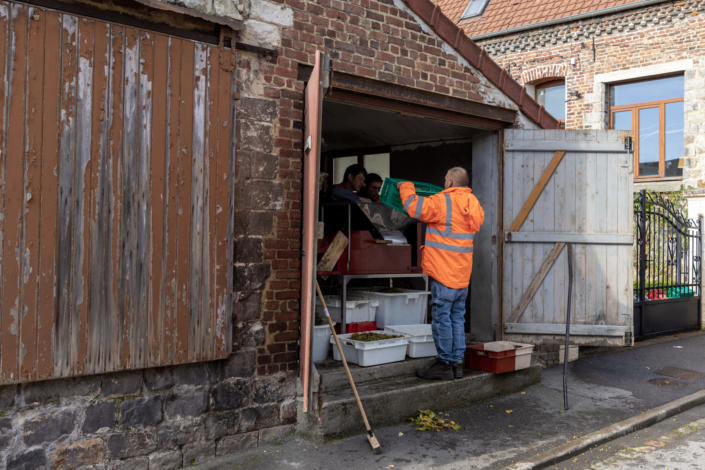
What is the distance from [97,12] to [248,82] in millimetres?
1148

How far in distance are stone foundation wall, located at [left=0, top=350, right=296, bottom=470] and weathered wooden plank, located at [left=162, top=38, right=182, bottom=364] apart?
1.00 ft

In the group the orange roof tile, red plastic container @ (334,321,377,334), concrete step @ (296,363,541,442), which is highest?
the orange roof tile

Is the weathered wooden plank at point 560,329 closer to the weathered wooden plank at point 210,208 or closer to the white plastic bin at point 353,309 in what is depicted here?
the white plastic bin at point 353,309

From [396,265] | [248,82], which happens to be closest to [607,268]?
[396,265]

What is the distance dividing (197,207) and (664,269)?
9132mm

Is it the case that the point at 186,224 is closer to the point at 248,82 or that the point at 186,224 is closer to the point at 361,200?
the point at 248,82

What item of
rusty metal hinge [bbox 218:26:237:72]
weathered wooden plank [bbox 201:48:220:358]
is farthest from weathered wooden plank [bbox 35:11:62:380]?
rusty metal hinge [bbox 218:26:237:72]

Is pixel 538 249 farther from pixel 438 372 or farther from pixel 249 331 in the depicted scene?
pixel 249 331

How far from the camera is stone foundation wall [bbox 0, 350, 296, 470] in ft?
11.9

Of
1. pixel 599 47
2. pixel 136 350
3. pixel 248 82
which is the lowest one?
pixel 136 350

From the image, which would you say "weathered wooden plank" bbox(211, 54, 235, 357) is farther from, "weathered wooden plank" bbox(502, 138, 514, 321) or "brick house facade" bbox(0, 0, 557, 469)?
"weathered wooden plank" bbox(502, 138, 514, 321)

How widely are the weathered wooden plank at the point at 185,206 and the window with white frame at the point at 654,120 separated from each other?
11.4m

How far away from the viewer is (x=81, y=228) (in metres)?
3.77

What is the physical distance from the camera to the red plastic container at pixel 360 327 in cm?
618
